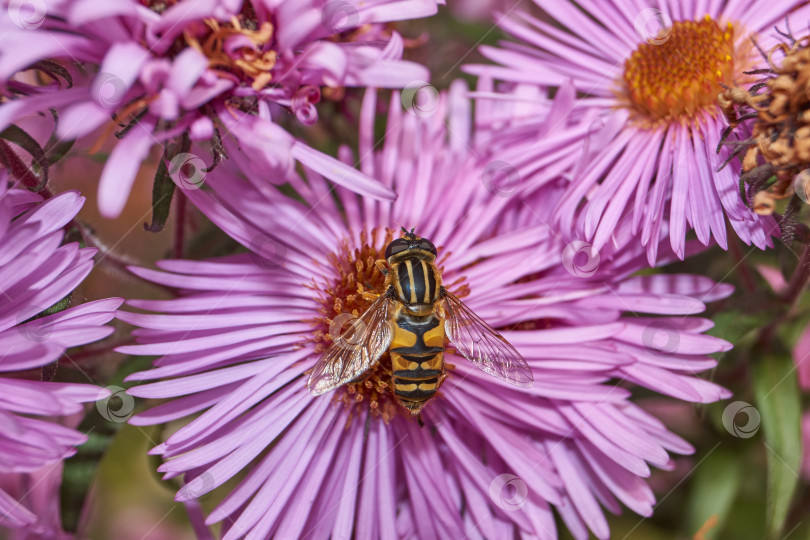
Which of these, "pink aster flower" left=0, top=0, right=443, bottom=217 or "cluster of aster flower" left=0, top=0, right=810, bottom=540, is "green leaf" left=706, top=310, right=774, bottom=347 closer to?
"cluster of aster flower" left=0, top=0, right=810, bottom=540

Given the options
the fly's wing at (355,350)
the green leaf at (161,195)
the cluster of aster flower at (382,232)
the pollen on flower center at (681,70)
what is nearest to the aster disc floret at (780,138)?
the cluster of aster flower at (382,232)

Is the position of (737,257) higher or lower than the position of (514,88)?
lower

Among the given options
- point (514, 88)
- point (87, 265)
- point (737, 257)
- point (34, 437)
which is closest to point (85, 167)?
point (87, 265)

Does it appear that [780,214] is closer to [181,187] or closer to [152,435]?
[181,187]

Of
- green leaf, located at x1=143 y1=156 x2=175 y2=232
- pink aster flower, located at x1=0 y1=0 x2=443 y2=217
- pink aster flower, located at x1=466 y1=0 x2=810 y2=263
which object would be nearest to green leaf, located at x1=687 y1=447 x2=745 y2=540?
pink aster flower, located at x1=466 y1=0 x2=810 y2=263

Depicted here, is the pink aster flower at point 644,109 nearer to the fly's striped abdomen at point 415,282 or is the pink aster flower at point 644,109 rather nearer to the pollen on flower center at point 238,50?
the fly's striped abdomen at point 415,282

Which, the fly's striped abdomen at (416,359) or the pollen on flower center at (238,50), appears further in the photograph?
the fly's striped abdomen at (416,359)
